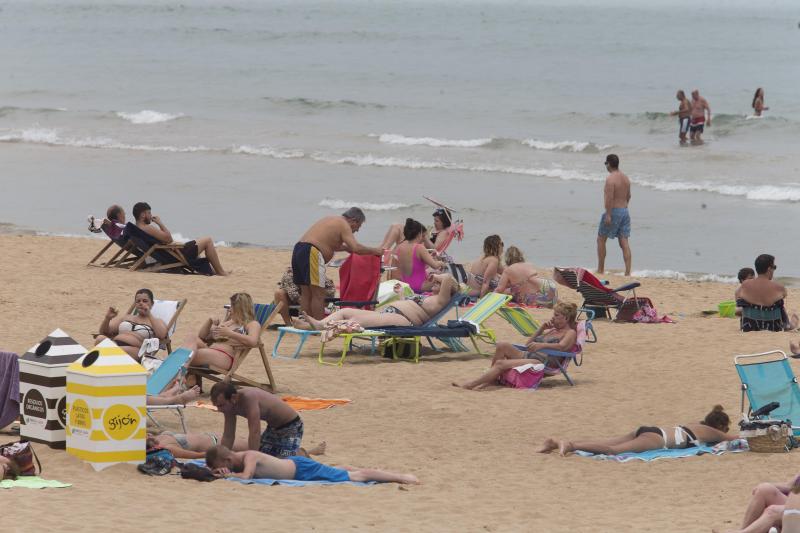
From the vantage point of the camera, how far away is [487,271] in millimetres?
11867

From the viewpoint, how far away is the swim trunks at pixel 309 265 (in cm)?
1050

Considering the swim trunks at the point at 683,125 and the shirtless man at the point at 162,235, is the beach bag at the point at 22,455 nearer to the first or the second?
the shirtless man at the point at 162,235

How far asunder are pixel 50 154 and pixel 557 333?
19935 mm

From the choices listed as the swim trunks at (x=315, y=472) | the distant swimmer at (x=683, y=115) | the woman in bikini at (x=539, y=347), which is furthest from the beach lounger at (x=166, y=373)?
the distant swimmer at (x=683, y=115)

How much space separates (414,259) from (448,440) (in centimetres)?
389

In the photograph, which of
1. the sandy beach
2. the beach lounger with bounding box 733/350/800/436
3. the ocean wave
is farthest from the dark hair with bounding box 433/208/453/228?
the ocean wave

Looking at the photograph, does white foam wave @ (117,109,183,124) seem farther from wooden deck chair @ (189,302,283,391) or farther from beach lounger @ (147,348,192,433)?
beach lounger @ (147,348,192,433)

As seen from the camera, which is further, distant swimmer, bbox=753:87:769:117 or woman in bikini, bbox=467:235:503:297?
distant swimmer, bbox=753:87:769:117

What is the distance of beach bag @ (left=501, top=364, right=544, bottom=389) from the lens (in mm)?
9414

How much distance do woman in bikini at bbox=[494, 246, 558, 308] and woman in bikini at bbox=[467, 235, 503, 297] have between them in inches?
3.3

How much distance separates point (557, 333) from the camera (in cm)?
951

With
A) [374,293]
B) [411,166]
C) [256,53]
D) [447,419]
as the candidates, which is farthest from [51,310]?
[256,53]

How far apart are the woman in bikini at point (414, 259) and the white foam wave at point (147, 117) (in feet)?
78.8

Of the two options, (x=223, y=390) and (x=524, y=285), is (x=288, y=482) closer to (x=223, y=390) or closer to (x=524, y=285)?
(x=223, y=390)
